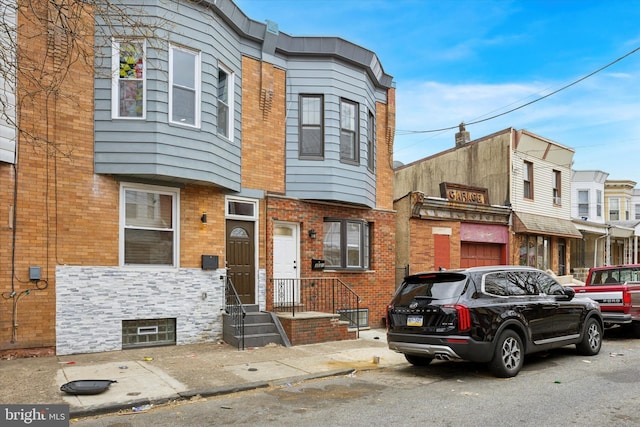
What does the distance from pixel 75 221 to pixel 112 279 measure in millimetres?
1342

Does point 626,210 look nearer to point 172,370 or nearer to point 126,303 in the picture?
point 126,303

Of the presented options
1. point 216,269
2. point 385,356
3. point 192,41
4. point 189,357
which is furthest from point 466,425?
point 192,41

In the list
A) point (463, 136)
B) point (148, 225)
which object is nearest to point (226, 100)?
point (148, 225)

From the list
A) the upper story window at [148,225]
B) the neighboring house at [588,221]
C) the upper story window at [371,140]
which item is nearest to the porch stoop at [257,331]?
the upper story window at [148,225]

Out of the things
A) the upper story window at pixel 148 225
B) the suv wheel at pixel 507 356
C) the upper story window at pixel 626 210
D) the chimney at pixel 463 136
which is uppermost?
the chimney at pixel 463 136

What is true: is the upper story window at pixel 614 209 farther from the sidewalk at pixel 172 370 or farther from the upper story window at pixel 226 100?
the upper story window at pixel 226 100

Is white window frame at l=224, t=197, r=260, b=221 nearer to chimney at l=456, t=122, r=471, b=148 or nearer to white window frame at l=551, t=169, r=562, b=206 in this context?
chimney at l=456, t=122, r=471, b=148

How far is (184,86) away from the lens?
1114cm

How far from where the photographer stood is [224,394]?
754 centimetres

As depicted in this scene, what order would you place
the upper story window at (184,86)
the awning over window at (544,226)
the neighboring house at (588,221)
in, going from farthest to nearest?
the neighboring house at (588,221)
the awning over window at (544,226)
the upper story window at (184,86)

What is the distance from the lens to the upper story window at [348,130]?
562 inches

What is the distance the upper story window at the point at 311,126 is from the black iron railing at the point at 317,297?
341 cm

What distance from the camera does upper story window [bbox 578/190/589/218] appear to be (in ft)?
98.2

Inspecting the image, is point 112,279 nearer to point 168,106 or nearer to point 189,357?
point 189,357
